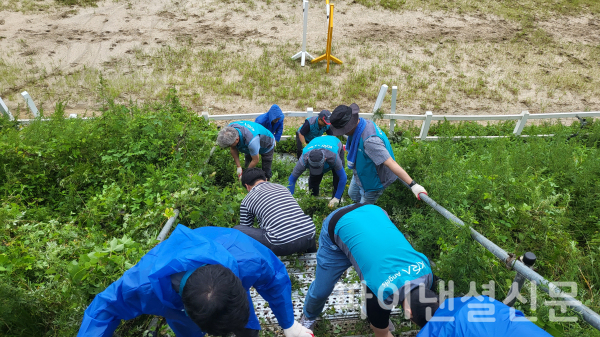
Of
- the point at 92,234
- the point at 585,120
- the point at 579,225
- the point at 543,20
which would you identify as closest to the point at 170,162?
the point at 92,234

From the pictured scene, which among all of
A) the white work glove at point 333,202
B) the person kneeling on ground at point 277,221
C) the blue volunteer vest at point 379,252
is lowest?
the white work glove at point 333,202

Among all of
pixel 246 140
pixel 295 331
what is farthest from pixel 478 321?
pixel 246 140

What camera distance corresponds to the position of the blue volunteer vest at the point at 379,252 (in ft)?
7.43

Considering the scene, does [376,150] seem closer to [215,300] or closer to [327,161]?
[327,161]

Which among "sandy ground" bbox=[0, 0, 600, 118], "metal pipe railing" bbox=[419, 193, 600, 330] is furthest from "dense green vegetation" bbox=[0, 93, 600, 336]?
"sandy ground" bbox=[0, 0, 600, 118]

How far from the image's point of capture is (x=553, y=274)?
9.95ft

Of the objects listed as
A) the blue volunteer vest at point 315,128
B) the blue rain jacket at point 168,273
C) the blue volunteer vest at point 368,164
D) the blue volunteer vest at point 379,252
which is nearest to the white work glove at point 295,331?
the blue rain jacket at point 168,273

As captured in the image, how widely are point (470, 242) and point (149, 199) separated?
316cm

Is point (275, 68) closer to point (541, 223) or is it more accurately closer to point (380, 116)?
point (380, 116)

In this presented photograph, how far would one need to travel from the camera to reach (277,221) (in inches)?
135

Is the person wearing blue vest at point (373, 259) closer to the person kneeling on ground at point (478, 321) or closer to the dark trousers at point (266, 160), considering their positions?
the person kneeling on ground at point (478, 321)

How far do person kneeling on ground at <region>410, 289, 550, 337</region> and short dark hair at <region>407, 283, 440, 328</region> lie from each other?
31cm

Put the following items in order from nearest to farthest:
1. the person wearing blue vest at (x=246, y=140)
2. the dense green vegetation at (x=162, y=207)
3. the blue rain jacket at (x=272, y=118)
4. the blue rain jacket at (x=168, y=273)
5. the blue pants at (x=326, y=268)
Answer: the blue rain jacket at (x=168, y=273) → the dense green vegetation at (x=162, y=207) → the blue pants at (x=326, y=268) → the person wearing blue vest at (x=246, y=140) → the blue rain jacket at (x=272, y=118)

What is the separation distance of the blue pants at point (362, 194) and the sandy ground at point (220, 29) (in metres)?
5.67
